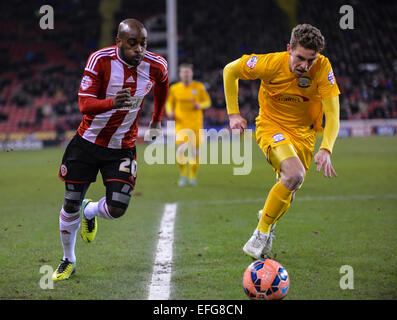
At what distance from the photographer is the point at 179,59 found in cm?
3281

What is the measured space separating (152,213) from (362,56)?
25750mm

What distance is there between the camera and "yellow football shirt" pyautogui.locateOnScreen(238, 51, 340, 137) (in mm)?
4859

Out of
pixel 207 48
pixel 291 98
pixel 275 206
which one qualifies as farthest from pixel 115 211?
pixel 207 48

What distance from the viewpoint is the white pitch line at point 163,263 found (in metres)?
4.06

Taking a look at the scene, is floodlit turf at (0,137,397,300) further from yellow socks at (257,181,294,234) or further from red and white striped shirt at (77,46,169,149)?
red and white striped shirt at (77,46,169,149)

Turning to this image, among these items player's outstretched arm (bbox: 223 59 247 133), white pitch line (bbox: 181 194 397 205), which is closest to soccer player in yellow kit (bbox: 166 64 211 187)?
white pitch line (bbox: 181 194 397 205)

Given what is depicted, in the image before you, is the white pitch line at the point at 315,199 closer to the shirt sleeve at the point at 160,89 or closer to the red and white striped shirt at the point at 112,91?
the shirt sleeve at the point at 160,89

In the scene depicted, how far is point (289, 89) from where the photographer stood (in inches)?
197

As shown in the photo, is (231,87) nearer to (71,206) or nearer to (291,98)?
(291,98)

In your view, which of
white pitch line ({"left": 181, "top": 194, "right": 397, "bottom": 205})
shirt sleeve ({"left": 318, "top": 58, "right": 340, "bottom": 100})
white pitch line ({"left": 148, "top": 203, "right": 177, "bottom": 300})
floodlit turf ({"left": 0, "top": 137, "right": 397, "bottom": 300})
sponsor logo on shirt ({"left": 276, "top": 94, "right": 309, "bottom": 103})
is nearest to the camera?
white pitch line ({"left": 148, "top": 203, "right": 177, "bottom": 300})

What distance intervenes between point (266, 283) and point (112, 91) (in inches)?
79.9

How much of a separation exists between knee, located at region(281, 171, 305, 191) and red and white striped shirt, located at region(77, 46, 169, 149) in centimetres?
141

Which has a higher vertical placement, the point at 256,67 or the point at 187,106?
the point at 187,106
